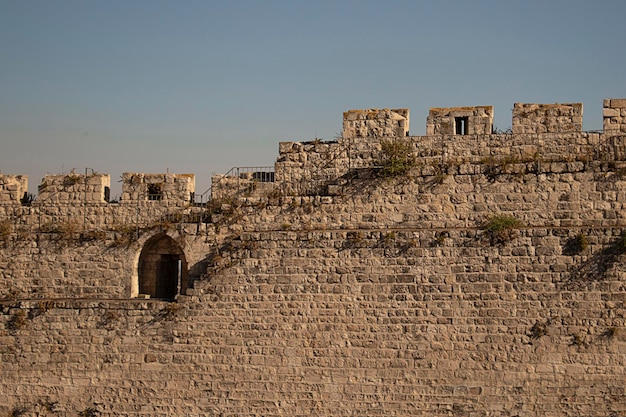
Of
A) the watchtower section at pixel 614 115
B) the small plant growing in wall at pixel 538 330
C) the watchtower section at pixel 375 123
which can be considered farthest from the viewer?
the watchtower section at pixel 375 123

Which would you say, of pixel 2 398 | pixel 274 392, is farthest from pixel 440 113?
pixel 2 398

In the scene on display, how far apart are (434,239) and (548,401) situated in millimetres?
3443

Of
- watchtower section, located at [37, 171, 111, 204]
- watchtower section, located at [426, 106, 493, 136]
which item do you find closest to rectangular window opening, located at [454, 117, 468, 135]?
watchtower section, located at [426, 106, 493, 136]

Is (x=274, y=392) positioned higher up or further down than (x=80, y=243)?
further down

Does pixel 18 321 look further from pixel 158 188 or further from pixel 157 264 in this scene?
pixel 158 188

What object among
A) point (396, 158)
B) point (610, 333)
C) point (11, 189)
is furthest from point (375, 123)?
point (11, 189)

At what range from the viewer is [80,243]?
55.3ft

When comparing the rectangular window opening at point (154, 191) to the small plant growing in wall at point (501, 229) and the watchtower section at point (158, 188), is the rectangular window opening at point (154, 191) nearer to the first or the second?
the watchtower section at point (158, 188)

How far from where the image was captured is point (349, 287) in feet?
50.0

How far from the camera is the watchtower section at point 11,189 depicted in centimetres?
1741

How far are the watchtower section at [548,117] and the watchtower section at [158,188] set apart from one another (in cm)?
670

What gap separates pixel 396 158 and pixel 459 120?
1.54 meters

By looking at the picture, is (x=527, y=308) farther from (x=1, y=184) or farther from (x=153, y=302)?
(x=1, y=184)

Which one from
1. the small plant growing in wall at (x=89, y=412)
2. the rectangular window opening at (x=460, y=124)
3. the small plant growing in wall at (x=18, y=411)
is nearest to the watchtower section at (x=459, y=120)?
the rectangular window opening at (x=460, y=124)
